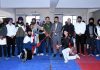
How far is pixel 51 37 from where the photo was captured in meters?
8.30

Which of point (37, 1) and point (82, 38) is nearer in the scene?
point (82, 38)

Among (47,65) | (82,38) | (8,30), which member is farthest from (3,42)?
(82,38)

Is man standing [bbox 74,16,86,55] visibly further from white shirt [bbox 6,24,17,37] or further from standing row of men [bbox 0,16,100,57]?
white shirt [bbox 6,24,17,37]

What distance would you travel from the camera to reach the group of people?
779cm

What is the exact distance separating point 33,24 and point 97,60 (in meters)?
2.89

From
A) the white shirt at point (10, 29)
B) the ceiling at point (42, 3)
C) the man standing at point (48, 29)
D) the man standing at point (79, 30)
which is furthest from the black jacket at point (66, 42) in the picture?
the ceiling at point (42, 3)

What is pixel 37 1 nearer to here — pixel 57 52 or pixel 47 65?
pixel 57 52

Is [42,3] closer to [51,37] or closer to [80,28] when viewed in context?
[51,37]

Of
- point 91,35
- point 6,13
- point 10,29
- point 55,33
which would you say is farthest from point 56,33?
point 6,13

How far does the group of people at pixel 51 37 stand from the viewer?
779 centimetres

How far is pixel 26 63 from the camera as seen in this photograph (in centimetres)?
705

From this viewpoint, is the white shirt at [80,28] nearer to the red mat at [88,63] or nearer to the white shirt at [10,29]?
the red mat at [88,63]

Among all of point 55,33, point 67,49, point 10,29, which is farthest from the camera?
point 55,33

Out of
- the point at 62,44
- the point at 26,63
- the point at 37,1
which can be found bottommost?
the point at 26,63
